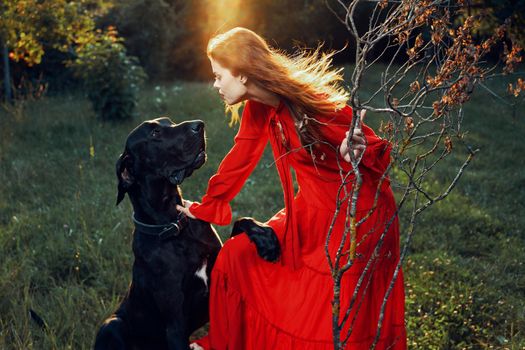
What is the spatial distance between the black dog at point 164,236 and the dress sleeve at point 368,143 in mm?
644

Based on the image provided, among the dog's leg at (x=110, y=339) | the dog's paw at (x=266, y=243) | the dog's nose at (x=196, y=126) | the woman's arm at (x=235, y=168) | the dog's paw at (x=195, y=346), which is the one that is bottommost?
the dog's paw at (x=195, y=346)

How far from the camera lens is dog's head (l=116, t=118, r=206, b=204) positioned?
2.97 meters

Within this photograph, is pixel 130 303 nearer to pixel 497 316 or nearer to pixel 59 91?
pixel 497 316

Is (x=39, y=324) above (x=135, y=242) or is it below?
below

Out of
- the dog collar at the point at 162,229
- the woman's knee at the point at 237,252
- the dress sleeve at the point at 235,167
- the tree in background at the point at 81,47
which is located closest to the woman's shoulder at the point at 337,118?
the dress sleeve at the point at 235,167

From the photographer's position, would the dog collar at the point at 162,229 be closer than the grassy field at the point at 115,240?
Yes

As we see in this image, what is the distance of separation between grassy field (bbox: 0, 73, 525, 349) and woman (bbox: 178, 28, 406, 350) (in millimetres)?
1039

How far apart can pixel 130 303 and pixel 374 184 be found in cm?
154

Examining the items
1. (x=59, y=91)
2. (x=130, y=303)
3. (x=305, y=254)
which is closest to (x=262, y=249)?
(x=305, y=254)

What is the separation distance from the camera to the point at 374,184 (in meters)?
2.92

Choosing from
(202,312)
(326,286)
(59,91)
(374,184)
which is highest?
(374,184)

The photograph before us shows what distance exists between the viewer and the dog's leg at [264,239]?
3020mm

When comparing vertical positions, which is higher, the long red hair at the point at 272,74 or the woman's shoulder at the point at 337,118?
the long red hair at the point at 272,74

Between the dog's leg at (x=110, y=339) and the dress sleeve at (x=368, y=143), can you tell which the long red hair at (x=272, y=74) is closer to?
the dress sleeve at (x=368, y=143)
